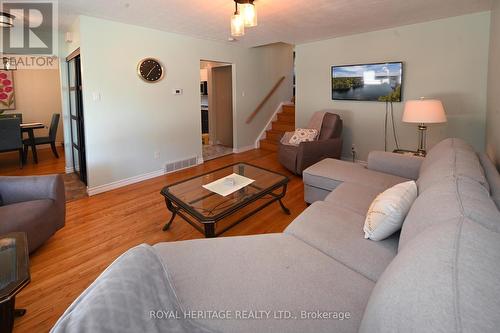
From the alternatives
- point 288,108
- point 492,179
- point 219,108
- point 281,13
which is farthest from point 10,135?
point 492,179

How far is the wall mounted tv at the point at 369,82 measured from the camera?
420 cm

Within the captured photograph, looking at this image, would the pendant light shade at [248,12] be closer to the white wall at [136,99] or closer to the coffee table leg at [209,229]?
the coffee table leg at [209,229]

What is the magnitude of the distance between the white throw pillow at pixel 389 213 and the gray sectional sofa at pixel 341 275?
69 millimetres

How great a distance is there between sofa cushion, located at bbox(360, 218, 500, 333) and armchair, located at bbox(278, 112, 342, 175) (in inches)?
122

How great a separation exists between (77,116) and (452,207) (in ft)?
14.6

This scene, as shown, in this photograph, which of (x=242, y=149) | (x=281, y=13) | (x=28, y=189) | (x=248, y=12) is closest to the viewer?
(x=28, y=189)

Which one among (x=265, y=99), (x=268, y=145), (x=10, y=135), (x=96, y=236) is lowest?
(x=96, y=236)

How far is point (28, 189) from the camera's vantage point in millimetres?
2363

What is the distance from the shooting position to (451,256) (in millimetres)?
737

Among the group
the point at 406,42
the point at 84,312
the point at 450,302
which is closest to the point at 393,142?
the point at 406,42

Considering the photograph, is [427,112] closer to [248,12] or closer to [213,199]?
[248,12]

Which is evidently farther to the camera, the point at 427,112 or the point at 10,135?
the point at 10,135

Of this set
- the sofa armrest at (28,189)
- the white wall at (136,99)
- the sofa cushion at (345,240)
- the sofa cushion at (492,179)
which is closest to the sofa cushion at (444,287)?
the sofa cushion at (345,240)

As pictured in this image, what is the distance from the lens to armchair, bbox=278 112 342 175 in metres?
4.00
